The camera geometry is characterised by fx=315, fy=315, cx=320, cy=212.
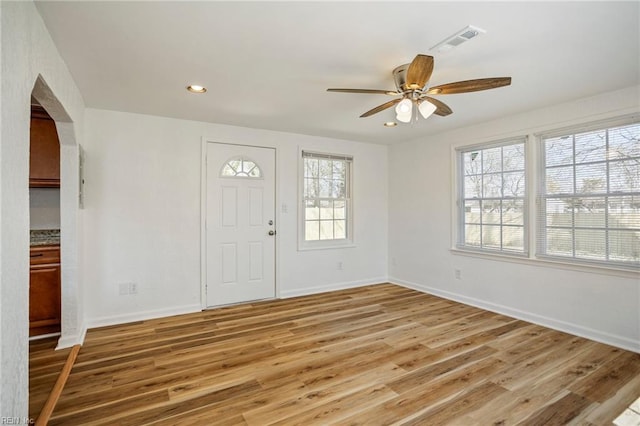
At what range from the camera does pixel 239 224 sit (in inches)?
168

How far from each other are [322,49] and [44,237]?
133 inches

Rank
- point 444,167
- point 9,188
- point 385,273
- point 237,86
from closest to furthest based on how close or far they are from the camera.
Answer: point 9,188 < point 237,86 < point 444,167 < point 385,273

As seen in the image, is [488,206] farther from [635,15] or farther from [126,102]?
[126,102]

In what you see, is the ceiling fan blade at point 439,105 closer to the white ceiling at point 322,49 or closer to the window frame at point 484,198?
the white ceiling at point 322,49

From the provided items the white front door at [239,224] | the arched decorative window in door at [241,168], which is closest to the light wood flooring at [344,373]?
the white front door at [239,224]

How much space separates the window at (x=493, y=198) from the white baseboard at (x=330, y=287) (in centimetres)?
158

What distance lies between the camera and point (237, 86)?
287 centimetres

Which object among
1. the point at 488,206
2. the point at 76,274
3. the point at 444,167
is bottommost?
the point at 76,274

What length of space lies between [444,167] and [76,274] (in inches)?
178

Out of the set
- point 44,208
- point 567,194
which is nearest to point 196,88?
point 44,208

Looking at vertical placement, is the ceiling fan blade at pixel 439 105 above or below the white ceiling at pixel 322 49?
below

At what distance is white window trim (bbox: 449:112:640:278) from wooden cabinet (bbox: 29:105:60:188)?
471cm

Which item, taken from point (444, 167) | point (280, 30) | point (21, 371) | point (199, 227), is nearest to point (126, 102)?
point (199, 227)

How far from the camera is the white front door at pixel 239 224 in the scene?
4094 mm
